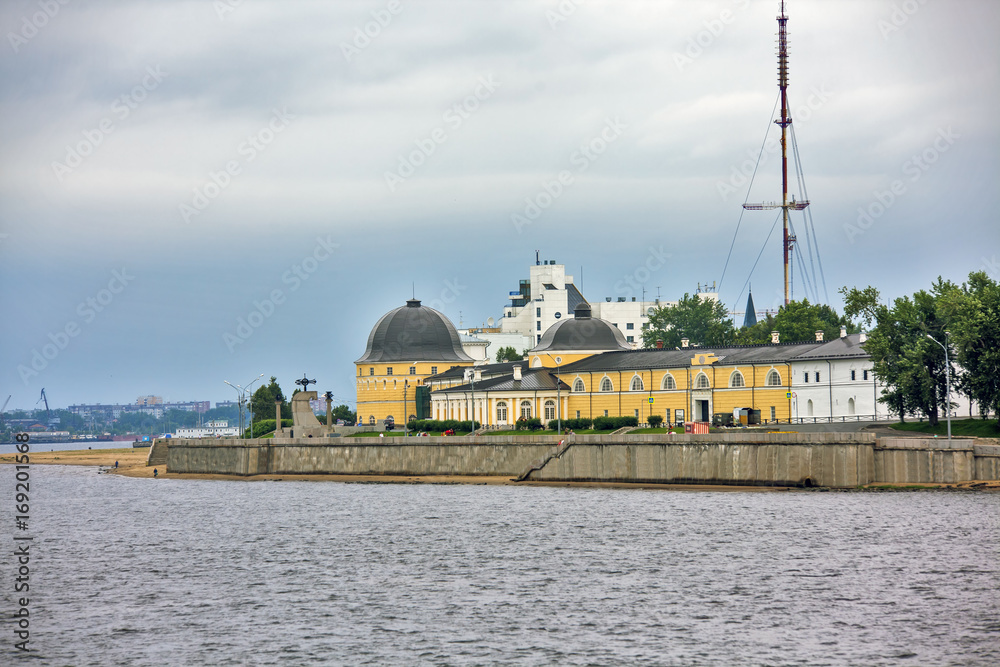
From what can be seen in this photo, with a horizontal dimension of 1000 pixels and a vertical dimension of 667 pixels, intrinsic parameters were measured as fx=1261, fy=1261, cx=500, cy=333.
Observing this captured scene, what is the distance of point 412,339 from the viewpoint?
168375 millimetres

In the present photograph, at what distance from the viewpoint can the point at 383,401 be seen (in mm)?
167375

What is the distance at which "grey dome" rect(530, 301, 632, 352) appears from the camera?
145750 mm

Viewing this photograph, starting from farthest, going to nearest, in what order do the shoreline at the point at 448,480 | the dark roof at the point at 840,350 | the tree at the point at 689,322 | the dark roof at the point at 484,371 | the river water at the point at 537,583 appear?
1. the tree at the point at 689,322
2. the dark roof at the point at 484,371
3. the dark roof at the point at 840,350
4. the shoreline at the point at 448,480
5. the river water at the point at 537,583

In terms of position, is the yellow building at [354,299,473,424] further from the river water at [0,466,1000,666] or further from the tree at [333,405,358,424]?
the river water at [0,466,1000,666]

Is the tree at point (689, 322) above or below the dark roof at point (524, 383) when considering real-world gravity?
above

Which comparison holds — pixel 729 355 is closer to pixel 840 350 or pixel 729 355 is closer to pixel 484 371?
pixel 840 350

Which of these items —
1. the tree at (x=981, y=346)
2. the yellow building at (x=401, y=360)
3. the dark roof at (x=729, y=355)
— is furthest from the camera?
the yellow building at (x=401, y=360)

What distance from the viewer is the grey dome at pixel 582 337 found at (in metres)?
146

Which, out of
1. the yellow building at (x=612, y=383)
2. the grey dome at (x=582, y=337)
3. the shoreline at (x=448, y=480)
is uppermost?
the grey dome at (x=582, y=337)

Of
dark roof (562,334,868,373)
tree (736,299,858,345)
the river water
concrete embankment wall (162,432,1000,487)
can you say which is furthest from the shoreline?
tree (736,299,858,345)

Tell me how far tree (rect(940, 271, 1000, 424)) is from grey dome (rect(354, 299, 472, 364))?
3594 inches

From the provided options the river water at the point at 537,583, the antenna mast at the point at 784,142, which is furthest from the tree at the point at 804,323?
the river water at the point at 537,583

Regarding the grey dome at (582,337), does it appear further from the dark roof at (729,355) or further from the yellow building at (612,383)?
the dark roof at (729,355)

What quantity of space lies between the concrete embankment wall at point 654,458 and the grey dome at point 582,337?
41.0m
